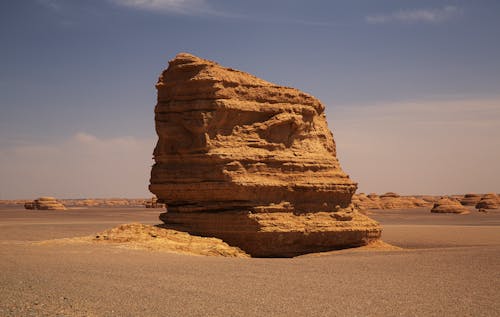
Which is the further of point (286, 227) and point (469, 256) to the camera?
point (286, 227)

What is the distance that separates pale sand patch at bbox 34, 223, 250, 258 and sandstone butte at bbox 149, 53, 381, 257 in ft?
2.99

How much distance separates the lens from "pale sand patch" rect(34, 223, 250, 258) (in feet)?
45.8

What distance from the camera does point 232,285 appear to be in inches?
355

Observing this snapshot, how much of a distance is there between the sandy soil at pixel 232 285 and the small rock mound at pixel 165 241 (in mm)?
1263

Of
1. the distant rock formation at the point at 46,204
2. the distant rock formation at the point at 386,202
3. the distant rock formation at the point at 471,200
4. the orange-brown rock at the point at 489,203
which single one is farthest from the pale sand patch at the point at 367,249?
the distant rock formation at the point at 471,200

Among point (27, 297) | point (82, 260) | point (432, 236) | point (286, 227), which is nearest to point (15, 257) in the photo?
point (82, 260)

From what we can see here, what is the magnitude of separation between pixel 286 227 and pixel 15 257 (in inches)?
298

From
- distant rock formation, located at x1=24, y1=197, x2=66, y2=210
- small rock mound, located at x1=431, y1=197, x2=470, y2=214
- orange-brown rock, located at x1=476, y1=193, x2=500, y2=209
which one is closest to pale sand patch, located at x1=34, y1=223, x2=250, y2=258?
small rock mound, located at x1=431, y1=197, x2=470, y2=214

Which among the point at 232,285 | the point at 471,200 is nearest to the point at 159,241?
the point at 232,285

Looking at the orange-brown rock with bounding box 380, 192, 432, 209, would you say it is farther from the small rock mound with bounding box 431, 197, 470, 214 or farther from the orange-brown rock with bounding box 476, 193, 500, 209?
the small rock mound with bounding box 431, 197, 470, 214

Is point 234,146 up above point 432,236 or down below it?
above

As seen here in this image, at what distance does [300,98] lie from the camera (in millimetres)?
17391

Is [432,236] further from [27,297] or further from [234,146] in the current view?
[27,297]

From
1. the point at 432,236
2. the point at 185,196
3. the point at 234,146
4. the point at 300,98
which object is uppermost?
the point at 300,98
